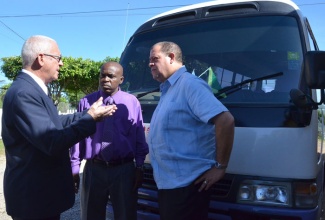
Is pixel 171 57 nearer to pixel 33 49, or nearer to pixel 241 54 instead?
pixel 241 54

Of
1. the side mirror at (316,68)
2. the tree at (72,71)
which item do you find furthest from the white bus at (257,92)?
the tree at (72,71)

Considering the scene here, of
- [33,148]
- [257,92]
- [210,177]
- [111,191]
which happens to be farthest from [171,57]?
[111,191]

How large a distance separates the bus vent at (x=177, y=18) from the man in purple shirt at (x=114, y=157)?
0.81 metres

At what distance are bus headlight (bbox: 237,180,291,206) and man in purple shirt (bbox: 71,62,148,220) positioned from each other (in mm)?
928

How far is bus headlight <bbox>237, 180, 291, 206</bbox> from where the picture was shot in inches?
Answer: 88.4

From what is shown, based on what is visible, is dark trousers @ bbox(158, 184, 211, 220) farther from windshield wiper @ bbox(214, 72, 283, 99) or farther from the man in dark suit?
windshield wiper @ bbox(214, 72, 283, 99)

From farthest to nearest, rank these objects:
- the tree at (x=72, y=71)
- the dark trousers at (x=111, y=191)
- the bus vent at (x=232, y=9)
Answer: the tree at (x=72, y=71) → the bus vent at (x=232, y=9) → the dark trousers at (x=111, y=191)

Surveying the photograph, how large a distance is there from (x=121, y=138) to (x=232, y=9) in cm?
158

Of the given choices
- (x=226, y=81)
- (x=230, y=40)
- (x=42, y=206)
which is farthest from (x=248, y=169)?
(x=42, y=206)

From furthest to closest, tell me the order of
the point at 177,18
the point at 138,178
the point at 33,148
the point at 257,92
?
the point at 177,18 < the point at 138,178 < the point at 257,92 < the point at 33,148

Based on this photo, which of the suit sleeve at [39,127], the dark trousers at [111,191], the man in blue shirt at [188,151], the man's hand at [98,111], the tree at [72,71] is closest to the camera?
the suit sleeve at [39,127]

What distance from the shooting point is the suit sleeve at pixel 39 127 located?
195 centimetres

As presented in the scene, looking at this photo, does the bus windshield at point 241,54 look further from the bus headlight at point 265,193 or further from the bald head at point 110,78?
the bus headlight at point 265,193

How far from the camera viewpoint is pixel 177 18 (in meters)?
3.37
